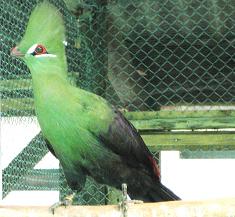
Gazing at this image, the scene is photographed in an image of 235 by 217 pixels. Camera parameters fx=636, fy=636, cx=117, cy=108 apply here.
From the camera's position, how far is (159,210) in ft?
6.40

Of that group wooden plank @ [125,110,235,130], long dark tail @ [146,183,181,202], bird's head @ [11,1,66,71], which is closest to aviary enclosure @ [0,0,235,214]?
wooden plank @ [125,110,235,130]

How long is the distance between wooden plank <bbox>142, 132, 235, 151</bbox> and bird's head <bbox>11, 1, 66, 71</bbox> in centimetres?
163

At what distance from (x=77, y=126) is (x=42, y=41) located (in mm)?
333

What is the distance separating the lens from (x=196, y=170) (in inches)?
205

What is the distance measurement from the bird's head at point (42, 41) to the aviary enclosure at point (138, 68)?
99cm

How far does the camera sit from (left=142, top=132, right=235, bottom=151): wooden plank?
3.88m

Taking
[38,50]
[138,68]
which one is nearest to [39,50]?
[38,50]

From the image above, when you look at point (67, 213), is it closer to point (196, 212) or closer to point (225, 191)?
point (196, 212)

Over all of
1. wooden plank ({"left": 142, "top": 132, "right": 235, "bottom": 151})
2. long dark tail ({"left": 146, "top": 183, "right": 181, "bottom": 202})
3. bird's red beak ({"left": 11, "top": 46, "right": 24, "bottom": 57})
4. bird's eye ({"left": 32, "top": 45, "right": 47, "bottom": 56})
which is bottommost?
long dark tail ({"left": 146, "top": 183, "right": 181, "bottom": 202})

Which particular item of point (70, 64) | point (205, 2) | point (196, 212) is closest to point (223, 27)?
point (205, 2)

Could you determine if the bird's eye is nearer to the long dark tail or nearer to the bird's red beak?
the bird's red beak

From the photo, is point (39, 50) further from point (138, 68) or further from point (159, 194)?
point (138, 68)

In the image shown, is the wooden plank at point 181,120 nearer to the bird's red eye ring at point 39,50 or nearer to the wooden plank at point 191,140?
the wooden plank at point 191,140

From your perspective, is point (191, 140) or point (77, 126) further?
point (191, 140)
